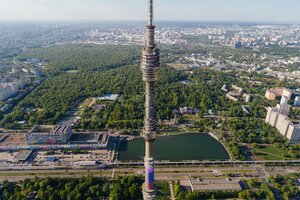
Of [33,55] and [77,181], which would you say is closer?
[77,181]

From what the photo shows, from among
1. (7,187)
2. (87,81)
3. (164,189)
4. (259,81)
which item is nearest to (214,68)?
(259,81)

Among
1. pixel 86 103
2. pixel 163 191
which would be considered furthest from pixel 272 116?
pixel 86 103

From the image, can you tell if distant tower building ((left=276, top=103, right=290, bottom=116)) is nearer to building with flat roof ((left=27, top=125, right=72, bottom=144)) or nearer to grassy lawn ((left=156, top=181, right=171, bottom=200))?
grassy lawn ((left=156, top=181, right=171, bottom=200))

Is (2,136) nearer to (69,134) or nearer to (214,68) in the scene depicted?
(69,134)

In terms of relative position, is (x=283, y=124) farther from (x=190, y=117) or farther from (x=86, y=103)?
(x=86, y=103)

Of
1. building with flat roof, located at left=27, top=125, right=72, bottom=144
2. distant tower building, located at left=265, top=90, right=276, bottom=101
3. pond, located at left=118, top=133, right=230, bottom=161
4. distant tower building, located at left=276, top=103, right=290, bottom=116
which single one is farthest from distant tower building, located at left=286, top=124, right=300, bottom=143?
building with flat roof, located at left=27, top=125, right=72, bottom=144

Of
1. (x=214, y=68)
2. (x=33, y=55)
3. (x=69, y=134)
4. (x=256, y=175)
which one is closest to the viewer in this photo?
(x=256, y=175)
